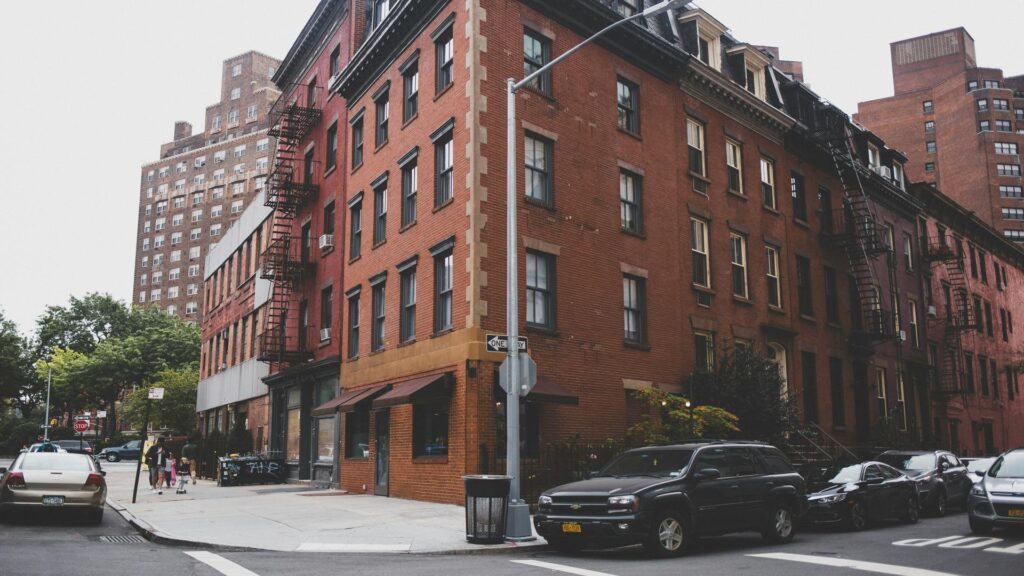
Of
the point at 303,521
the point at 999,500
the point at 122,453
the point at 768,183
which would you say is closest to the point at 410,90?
the point at 303,521

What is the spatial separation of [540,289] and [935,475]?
9.93 metres

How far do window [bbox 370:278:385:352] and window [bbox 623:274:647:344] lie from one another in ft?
22.7

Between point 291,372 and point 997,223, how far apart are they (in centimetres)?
7840

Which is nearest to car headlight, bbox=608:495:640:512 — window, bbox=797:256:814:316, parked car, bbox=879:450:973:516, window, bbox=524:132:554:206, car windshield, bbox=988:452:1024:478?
car windshield, bbox=988:452:1024:478

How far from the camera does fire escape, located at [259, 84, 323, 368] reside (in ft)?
97.4

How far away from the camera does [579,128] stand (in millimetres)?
22141

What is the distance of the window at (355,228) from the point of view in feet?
86.1

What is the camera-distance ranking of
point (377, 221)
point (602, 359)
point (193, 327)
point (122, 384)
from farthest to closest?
1. point (193, 327)
2. point (122, 384)
3. point (377, 221)
4. point (602, 359)

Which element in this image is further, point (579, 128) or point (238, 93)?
point (238, 93)

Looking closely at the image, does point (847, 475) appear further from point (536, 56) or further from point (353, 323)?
point (353, 323)

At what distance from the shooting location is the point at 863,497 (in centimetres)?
1561

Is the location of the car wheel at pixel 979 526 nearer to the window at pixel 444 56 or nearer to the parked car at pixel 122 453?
the window at pixel 444 56

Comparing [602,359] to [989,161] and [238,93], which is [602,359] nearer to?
[989,161]

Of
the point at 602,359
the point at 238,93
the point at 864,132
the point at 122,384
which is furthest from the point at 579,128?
the point at 238,93
